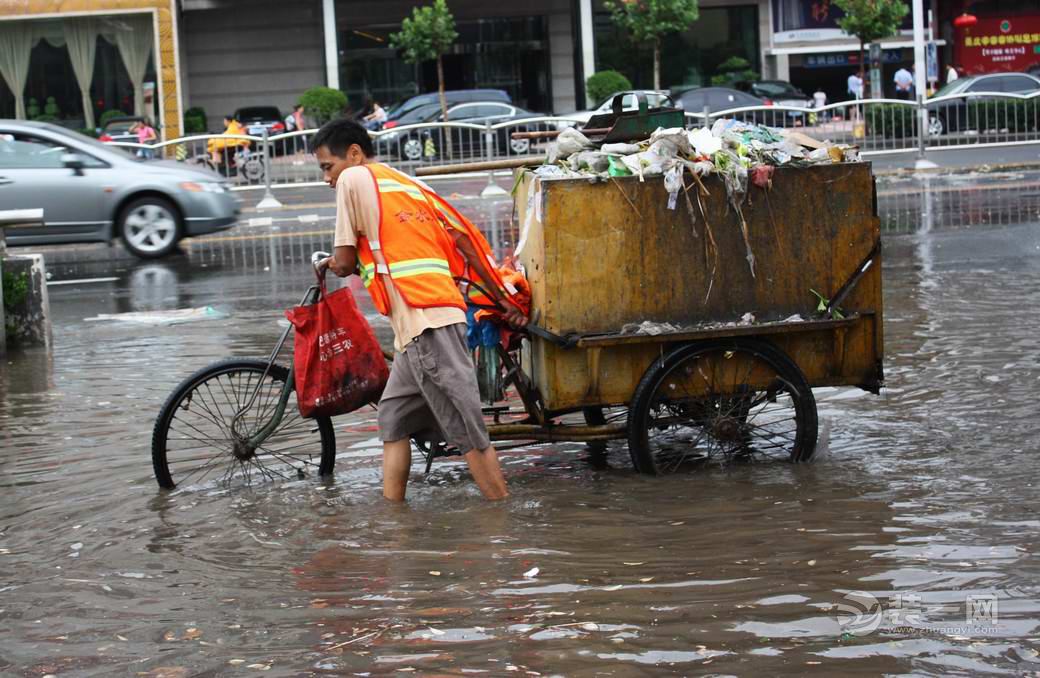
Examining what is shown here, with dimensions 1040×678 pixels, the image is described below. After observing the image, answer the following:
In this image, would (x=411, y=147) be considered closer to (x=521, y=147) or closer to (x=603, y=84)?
(x=521, y=147)

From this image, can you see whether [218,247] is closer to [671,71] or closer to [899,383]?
[899,383]

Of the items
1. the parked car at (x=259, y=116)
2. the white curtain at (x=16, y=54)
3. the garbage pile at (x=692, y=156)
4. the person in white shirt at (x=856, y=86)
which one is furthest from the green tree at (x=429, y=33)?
the garbage pile at (x=692, y=156)

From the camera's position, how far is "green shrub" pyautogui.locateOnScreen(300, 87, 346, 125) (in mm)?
37062

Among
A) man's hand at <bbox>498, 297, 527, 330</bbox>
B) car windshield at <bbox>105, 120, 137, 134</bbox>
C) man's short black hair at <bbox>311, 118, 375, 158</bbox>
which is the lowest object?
man's hand at <bbox>498, 297, 527, 330</bbox>

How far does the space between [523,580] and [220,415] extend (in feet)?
6.73

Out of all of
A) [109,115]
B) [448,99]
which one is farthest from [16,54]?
[448,99]

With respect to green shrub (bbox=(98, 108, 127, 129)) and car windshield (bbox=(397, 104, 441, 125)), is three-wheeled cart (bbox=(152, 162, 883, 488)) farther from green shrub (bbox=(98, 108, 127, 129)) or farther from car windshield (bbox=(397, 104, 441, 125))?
green shrub (bbox=(98, 108, 127, 129))

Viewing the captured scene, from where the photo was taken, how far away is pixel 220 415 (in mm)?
6133

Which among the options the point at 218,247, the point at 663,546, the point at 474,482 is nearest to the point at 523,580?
the point at 663,546

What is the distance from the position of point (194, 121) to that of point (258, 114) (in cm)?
305

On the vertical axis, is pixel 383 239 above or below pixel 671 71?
below

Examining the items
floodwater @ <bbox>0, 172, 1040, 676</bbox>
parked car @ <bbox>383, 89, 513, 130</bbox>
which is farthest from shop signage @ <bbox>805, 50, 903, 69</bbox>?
floodwater @ <bbox>0, 172, 1040, 676</bbox>

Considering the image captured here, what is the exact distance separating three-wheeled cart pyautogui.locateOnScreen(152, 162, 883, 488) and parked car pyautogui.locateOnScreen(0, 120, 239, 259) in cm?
1028

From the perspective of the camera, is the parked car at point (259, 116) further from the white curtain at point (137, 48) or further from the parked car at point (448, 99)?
the white curtain at point (137, 48)
